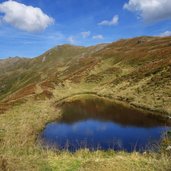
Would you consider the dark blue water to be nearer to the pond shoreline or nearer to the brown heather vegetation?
the pond shoreline

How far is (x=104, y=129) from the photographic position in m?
34.9

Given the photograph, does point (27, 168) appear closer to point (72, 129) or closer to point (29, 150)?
point (29, 150)

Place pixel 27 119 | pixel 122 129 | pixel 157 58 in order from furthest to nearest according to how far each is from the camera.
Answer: pixel 157 58 < pixel 27 119 < pixel 122 129

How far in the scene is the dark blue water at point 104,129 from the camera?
1048 inches

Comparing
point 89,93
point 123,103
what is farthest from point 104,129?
point 89,93

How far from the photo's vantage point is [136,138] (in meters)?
29.0

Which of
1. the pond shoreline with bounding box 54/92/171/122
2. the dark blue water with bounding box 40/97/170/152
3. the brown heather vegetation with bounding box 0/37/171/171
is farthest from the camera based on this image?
the pond shoreline with bounding box 54/92/171/122

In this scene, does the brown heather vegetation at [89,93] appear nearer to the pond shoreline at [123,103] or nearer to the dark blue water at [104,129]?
the pond shoreline at [123,103]

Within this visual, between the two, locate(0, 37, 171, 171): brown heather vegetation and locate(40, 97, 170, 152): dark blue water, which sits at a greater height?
locate(0, 37, 171, 171): brown heather vegetation

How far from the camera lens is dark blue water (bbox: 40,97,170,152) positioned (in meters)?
26.6

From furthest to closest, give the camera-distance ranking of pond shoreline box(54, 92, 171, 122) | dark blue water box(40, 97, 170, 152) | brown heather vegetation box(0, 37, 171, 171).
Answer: pond shoreline box(54, 92, 171, 122) < dark blue water box(40, 97, 170, 152) < brown heather vegetation box(0, 37, 171, 171)

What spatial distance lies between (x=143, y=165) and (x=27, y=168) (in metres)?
3.99

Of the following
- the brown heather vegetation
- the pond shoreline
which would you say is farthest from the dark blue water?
the brown heather vegetation

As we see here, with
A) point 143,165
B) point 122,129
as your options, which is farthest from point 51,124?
point 143,165
